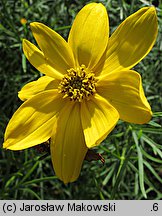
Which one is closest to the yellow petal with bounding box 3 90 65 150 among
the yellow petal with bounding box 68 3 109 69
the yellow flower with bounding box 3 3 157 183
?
the yellow flower with bounding box 3 3 157 183

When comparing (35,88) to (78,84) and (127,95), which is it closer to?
(78,84)

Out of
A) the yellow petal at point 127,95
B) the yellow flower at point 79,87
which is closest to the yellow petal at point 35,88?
the yellow flower at point 79,87

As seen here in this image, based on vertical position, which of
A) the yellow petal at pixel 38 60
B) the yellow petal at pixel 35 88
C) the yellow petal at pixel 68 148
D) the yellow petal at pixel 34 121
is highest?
the yellow petal at pixel 38 60

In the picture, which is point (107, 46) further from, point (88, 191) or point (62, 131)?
point (88, 191)

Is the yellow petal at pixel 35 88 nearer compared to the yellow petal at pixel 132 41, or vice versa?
the yellow petal at pixel 132 41

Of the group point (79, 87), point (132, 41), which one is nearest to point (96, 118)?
point (79, 87)

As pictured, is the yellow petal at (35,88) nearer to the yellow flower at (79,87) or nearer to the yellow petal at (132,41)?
the yellow flower at (79,87)

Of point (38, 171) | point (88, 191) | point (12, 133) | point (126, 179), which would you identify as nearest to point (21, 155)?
point (38, 171)
